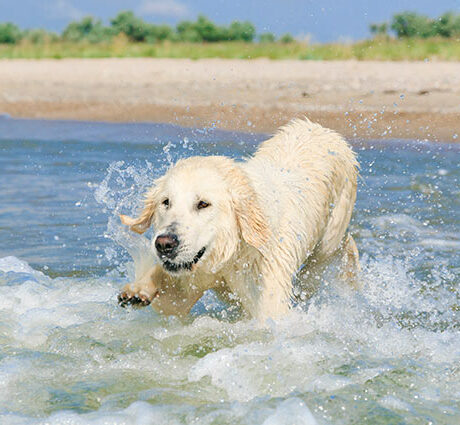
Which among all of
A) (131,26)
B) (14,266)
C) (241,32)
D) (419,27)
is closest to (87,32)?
(131,26)

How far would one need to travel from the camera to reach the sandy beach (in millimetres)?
17562

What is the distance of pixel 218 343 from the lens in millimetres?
5262

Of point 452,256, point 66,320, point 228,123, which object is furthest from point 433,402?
point 228,123

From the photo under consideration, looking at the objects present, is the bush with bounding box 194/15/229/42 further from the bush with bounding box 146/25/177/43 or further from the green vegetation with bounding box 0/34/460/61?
the green vegetation with bounding box 0/34/460/61

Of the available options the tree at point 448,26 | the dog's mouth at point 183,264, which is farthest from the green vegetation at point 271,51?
the dog's mouth at point 183,264

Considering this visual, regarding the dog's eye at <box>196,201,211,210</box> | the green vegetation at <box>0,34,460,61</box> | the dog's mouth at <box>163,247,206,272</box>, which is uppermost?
the green vegetation at <box>0,34,460,61</box>

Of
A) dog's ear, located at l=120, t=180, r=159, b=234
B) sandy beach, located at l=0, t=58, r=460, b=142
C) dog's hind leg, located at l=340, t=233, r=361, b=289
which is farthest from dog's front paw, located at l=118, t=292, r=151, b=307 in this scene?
sandy beach, located at l=0, t=58, r=460, b=142

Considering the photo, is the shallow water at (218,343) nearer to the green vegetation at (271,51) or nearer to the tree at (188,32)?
the green vegetation at (271,51)

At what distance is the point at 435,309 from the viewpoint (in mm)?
6188

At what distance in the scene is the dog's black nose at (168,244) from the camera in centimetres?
444

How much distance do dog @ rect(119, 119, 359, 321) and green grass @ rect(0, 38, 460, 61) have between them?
17871 mm

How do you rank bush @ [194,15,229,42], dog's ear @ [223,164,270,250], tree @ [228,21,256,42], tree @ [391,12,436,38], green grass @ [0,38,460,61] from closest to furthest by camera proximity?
dog's ear @ [223,164,270,250], green grass @ [0,38,460,61], tree @ [391,12,436,38], tree @ [228,21,256,42], bush @ [194,15,229,42]

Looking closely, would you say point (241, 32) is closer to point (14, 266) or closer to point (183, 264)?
point (14, 266)

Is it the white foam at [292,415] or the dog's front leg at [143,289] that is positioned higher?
the dog's front leg at [143,289]
